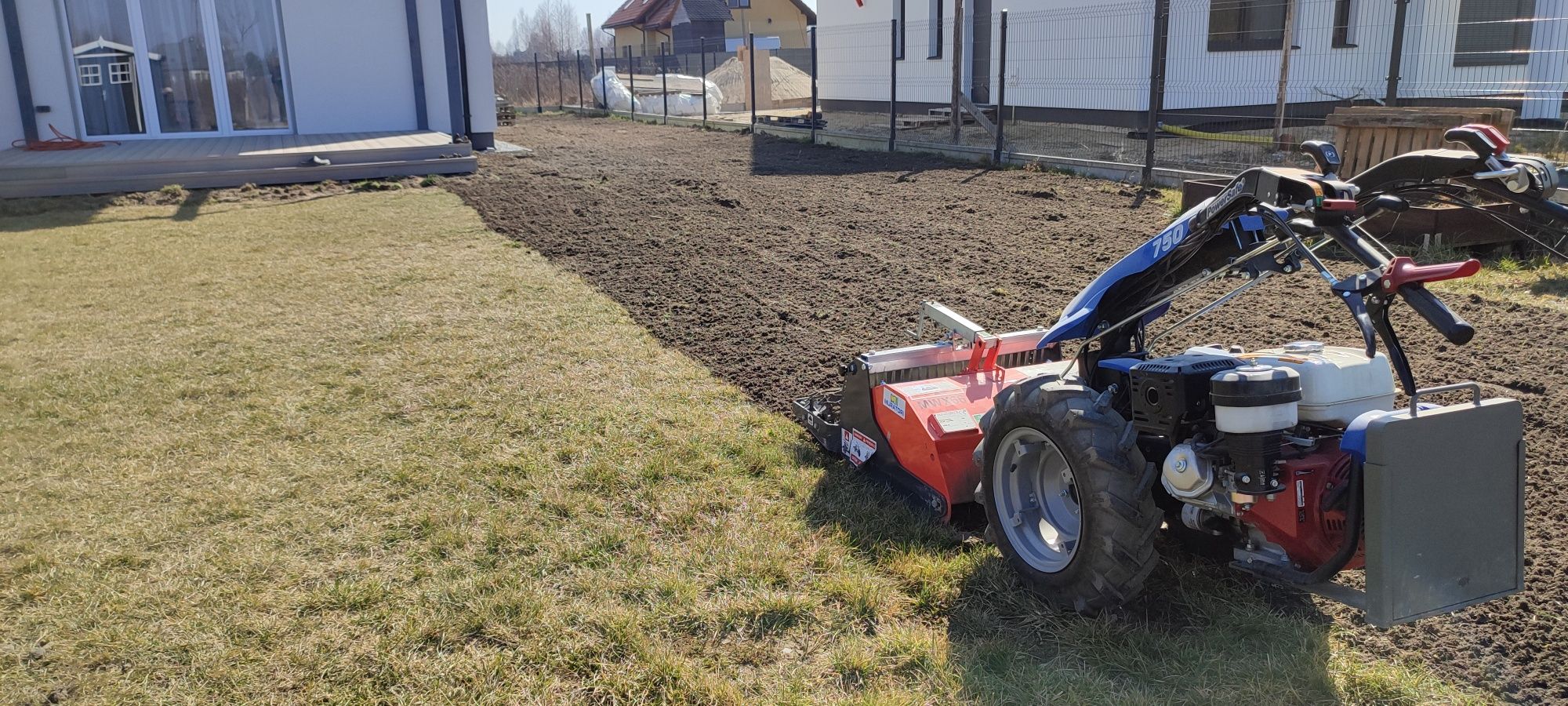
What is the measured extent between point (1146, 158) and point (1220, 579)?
9.26 meters

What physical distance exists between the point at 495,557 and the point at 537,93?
1389 inches

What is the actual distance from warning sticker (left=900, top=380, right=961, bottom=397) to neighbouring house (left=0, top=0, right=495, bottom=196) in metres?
12.3

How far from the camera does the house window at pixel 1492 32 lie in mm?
16141

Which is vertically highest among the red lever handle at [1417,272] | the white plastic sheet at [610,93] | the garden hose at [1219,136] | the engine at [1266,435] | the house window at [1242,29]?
the house window at [1242,29]

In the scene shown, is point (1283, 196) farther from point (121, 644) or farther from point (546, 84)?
point (546, 84)

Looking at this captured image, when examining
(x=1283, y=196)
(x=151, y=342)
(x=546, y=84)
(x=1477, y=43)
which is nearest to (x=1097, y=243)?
(x=1283, y=196)

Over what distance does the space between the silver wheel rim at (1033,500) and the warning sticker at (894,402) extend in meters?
0.63

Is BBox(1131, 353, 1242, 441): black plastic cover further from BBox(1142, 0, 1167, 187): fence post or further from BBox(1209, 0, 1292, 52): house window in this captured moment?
BBox(1209, 0, 1292, 52): house window

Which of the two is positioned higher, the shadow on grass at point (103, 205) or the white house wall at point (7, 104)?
the white house wall at point (7, 104)

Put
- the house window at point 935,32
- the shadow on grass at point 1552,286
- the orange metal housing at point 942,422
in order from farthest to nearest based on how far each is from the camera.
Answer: the house window at point 935,32 → the shadow on grass at point 1552,286 → the orange metal housing at point 942,422

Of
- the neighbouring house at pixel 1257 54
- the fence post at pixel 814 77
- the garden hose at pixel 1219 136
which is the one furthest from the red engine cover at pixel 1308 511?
the fence post at pixel 814 77

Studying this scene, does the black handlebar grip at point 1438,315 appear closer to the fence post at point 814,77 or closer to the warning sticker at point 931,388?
the warning sticker at point 931,388

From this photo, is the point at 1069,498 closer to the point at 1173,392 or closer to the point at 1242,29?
the point at 1173,392

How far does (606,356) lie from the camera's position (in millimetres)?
6262
